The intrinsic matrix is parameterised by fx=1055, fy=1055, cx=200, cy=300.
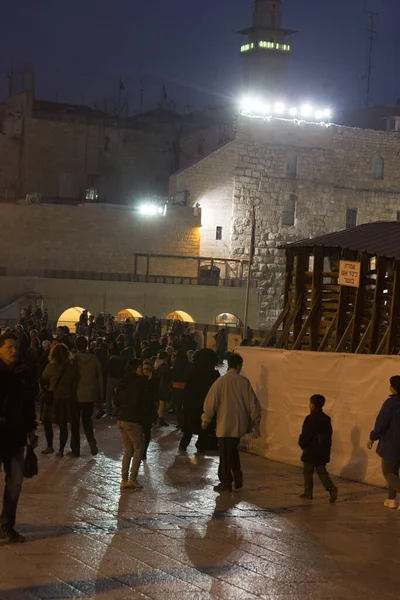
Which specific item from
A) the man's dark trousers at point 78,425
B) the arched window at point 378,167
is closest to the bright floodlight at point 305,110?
the arched window at point 378,167

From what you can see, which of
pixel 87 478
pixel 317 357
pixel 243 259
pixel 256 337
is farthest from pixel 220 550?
pixel 243 259

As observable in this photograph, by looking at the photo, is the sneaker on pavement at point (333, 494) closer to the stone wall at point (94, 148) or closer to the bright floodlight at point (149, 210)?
the bright floodlight at point (149, 210)

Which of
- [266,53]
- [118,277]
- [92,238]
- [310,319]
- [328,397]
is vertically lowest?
[328,397]

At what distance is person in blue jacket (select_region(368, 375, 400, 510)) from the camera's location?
871 centimetres

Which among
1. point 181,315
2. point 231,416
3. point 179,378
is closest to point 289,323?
point 179,378

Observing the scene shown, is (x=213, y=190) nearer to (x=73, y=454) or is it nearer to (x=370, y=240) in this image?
(x=370, y=240)

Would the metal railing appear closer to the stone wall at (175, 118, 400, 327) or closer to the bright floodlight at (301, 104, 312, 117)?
the stone wall at (175, 118, 400, 327)

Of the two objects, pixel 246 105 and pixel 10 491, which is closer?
Answer: pixel 10 491

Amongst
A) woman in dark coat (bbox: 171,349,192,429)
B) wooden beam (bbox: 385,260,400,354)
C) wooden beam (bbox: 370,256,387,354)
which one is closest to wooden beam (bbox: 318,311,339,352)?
wooden beam (bbox: 370,256,387,354)

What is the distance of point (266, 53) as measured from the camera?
54312mm

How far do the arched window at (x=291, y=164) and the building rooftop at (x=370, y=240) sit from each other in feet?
106

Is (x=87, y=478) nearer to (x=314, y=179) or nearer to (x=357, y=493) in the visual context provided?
(x=357, y=493)

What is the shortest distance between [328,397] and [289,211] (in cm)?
3896

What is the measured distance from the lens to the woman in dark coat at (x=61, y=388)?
11.1 m
